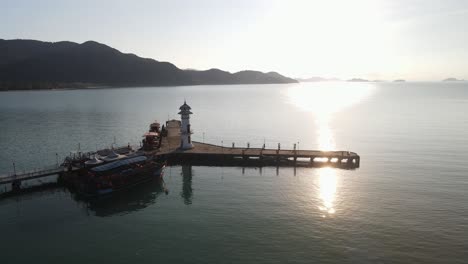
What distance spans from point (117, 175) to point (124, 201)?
13.4 ft

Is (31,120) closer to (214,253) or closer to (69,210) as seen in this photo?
(69,210)

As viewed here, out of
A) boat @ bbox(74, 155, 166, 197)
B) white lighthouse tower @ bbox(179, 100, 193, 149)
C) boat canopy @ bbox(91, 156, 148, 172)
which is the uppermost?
white lighthouse tower @ bbox(179, 100, 193, 149)

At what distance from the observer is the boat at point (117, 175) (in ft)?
141

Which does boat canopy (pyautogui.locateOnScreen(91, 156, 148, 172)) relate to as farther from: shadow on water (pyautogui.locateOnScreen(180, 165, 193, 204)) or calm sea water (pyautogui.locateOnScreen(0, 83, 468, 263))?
shadow on water (pyautogui.locateOnScreen(180, 165, 193, 204))

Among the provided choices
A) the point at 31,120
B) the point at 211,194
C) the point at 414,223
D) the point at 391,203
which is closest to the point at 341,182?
the point at 391,203

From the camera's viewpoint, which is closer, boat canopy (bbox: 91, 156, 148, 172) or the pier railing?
the pier railing

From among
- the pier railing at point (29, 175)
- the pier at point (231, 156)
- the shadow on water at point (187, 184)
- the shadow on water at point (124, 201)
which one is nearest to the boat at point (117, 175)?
the shadow on water at point (124, 201)

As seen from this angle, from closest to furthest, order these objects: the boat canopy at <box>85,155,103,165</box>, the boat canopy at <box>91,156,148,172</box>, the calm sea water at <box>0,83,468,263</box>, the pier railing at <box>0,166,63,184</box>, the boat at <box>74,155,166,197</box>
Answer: the calm sea water at <box>0,83,468,263</box> → the boat at <box>74,155,166,197</box> → the pier railing at <box>0,166,63,184</box> → the boat canopy at <box>91,156,148,172</box> → the boat canopy at <box>85,155,103,165</box>

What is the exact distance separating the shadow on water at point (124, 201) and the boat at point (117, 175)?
706mm

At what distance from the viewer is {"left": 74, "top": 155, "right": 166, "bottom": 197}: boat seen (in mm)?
42938

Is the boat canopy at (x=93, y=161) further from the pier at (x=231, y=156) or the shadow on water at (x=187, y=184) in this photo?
the shadow on water at (x=187, y=184)

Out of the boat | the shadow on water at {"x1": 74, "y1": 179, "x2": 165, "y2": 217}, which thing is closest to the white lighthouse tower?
the boat

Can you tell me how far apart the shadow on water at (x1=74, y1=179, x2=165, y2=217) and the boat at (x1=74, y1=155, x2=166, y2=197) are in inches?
27.8

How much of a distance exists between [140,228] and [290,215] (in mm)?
15311
